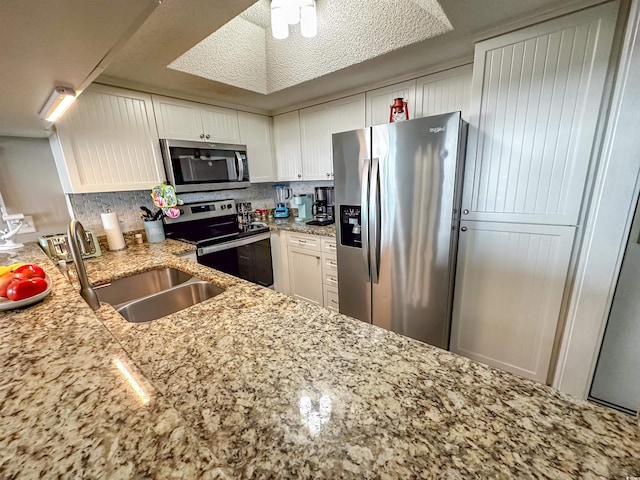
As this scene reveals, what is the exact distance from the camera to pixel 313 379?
59cm

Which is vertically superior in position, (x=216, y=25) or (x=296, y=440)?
(x=216, y=25)

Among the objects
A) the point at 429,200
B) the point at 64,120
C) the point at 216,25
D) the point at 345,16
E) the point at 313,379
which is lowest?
the point at 313,379

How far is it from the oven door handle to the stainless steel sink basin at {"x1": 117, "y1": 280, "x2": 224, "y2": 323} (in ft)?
2.45

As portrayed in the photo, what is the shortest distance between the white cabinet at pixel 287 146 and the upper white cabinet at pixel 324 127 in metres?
0.07

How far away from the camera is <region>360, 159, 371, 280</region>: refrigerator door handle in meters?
1.73

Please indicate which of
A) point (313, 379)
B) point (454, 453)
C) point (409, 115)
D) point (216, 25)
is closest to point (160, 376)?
point (313, 379)

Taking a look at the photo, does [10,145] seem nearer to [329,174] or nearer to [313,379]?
[329,174]

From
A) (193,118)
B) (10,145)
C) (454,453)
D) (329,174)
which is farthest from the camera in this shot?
(329,174)

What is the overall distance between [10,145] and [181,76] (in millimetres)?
1292

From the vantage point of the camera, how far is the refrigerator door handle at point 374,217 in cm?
169

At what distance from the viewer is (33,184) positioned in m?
1.89

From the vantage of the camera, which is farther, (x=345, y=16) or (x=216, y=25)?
(x=345, y=16)

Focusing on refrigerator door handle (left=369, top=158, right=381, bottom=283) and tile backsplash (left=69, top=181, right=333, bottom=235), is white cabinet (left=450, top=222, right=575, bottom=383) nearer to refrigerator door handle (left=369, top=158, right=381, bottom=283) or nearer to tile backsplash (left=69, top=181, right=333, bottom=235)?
refrigerator door handle (left=369, top=158, right=381, bottom=283)

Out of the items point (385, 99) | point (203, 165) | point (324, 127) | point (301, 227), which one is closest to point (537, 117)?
point (385, 99)
